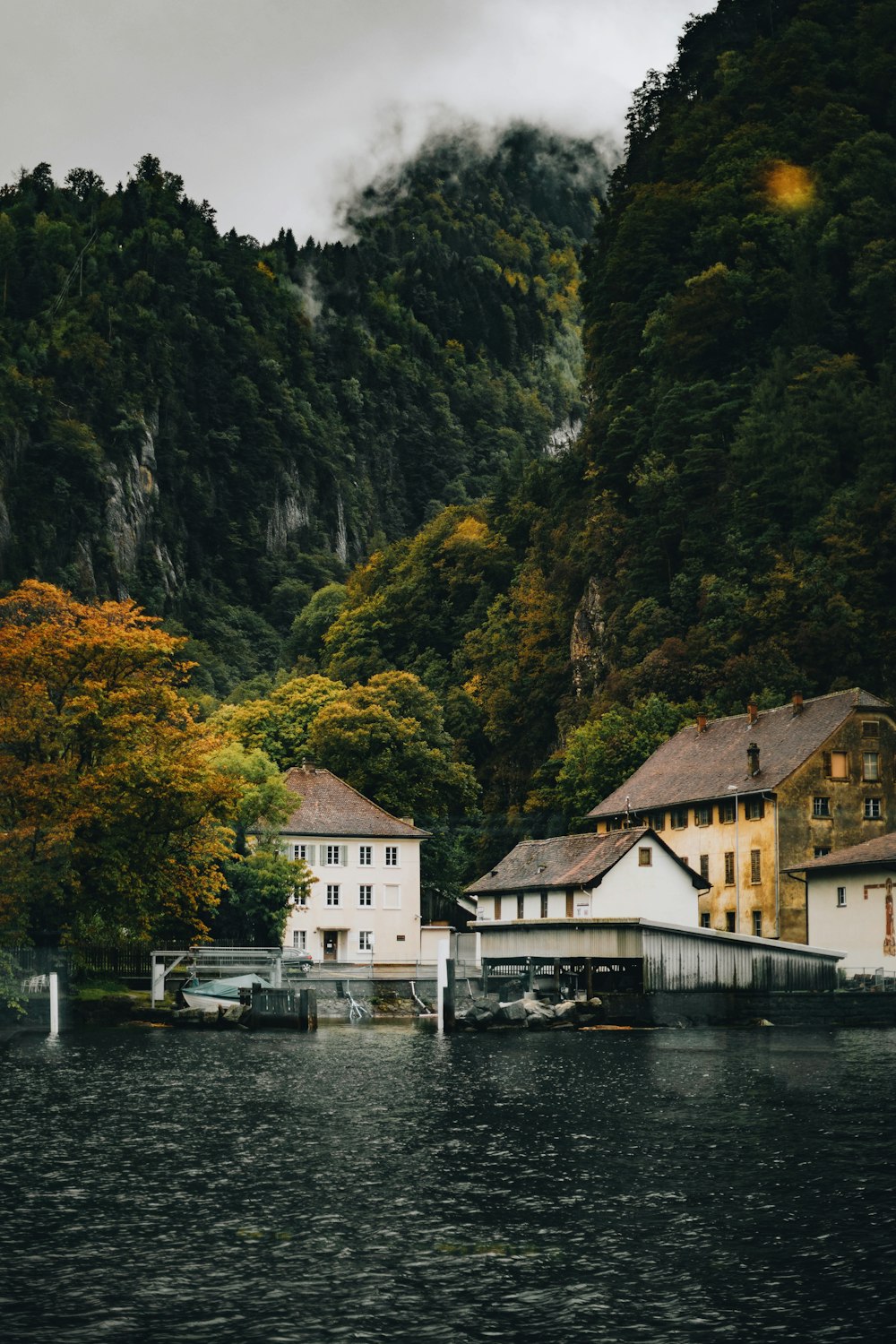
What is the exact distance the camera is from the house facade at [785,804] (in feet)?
261

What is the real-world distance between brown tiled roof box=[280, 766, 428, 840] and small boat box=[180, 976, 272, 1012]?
882 inches

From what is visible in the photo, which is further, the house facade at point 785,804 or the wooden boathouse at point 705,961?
the house facade at point 785,804

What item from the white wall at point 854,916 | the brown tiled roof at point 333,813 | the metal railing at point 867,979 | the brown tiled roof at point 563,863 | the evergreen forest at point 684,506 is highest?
the evergreen forest at point 684,506

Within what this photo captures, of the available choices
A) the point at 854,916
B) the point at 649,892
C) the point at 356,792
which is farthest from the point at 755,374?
the point at 854,916

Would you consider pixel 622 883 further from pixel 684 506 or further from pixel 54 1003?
pixel 684 506

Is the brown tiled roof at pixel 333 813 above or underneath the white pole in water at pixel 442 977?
above

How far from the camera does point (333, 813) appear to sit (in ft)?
314

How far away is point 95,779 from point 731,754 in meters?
38.1

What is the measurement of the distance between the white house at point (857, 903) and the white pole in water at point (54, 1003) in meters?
33.2

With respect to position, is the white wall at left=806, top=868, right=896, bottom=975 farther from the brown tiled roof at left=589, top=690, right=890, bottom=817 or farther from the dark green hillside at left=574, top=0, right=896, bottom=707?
the dark green hillside at left=574, top=0, right=896, bottom=707

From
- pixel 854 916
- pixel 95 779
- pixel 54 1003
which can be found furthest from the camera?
pixel 854 916

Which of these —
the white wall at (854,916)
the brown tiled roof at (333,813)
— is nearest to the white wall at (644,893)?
the white wall at (854,916)

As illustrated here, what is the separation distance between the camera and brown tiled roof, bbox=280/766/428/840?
94.1 m

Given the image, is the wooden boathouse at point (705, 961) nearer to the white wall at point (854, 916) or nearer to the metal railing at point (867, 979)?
the metal railing at point (867, 979)
